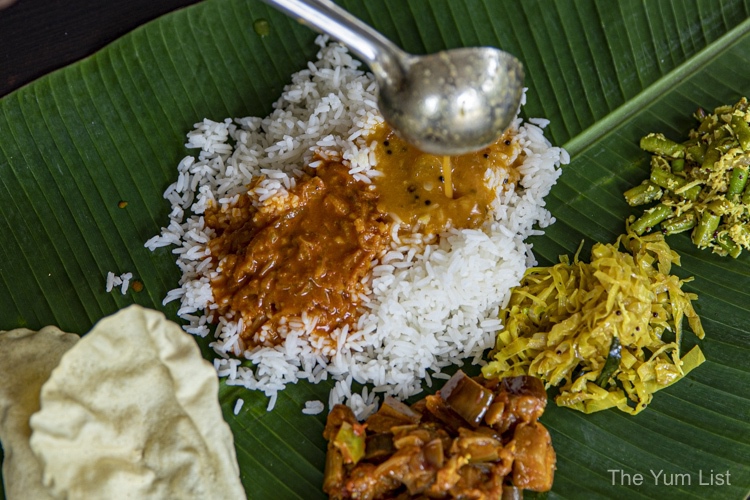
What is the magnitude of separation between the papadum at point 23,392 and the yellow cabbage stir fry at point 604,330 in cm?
250

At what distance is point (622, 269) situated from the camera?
3879 mm

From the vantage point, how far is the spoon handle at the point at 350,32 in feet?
9.96

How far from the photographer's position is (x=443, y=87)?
3270mm

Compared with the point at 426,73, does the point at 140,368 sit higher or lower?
lower

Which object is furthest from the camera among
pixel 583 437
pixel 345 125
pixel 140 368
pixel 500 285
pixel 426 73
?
pixel 345 125

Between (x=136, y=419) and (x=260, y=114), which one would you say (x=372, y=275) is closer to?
(x=260, y=114)

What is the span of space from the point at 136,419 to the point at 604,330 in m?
2.58

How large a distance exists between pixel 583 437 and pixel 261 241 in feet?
7.15

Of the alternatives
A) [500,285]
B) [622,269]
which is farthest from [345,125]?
[622,269]

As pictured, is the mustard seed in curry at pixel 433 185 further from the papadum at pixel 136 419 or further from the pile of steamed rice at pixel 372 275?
the papadum at pixel 136 419

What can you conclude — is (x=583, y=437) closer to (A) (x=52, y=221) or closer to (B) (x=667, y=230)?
(B) (x=667, y=230)

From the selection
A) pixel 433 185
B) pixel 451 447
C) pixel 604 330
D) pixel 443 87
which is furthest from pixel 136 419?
pixel 604 330

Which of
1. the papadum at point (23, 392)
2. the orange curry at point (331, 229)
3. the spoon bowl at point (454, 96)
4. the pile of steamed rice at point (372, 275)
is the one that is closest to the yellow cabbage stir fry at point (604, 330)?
the pile of steamed rice at point (372, 275)

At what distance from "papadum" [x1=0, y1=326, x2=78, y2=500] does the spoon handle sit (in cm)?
235
